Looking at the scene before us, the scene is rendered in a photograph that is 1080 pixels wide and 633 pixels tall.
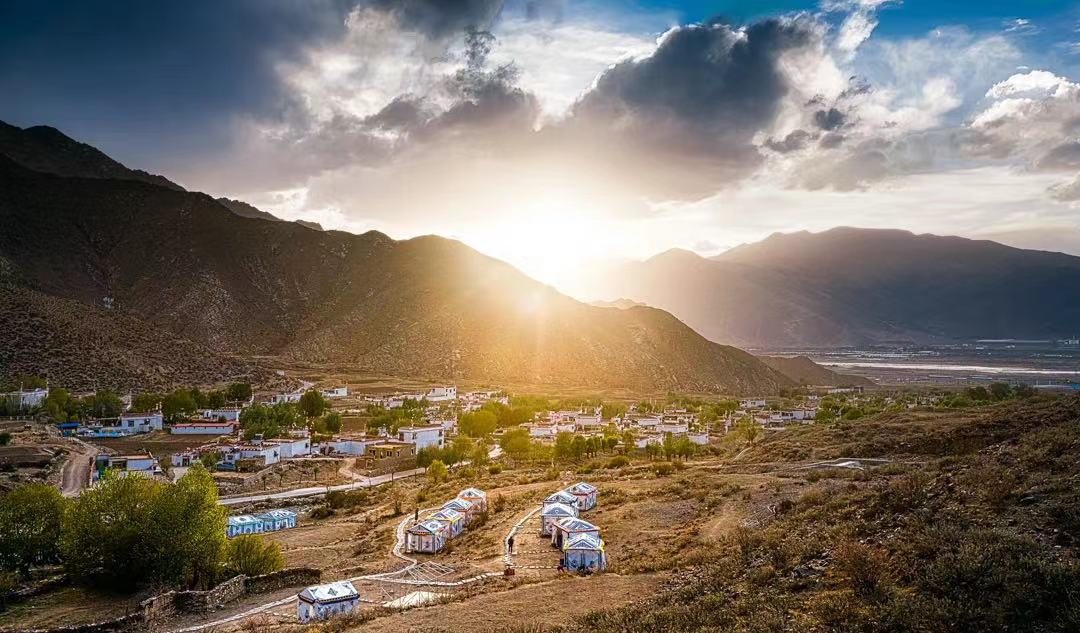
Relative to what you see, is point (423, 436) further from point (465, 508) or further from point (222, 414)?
point (465, 508)

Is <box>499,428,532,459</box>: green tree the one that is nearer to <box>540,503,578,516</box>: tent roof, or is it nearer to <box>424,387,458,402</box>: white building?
<box>540,503,578,516</box>: tent roof

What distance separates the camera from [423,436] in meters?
62.3

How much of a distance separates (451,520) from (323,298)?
123419 millimetres

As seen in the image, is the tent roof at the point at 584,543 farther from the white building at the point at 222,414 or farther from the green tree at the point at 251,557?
the white building at the point at 222,414

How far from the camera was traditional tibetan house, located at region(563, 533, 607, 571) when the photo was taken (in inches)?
814

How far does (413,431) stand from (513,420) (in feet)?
50.0

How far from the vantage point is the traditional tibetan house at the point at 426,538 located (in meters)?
28.2

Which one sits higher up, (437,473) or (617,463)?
(617,463)

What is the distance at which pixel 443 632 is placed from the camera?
48.7ft

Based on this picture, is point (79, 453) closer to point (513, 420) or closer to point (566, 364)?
point (513, 420)

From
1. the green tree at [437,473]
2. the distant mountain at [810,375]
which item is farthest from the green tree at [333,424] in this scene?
the distant mountain at [810,375]

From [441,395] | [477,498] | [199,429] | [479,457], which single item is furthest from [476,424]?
[477,498]

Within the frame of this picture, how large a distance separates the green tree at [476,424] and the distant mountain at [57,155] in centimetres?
14631

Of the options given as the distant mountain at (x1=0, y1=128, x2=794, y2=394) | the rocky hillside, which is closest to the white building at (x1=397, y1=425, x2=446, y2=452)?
the rocky hillside
